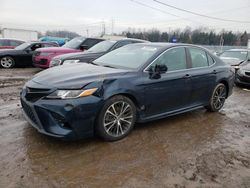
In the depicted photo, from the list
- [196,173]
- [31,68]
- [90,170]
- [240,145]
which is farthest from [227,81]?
[31,68]

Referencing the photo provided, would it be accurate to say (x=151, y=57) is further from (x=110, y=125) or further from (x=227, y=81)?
(x=227, y=81)

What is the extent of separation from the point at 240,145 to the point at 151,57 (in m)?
2.09

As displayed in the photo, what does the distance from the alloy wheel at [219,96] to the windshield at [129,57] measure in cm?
199

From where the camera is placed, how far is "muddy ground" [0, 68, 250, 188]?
2.72 meters

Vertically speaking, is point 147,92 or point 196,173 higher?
point 147,92

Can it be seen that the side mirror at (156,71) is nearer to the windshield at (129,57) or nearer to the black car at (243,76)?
the windshield at (129,57)

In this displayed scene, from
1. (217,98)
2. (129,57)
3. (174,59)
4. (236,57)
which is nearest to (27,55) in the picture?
(129,57)

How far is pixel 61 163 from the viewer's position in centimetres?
299

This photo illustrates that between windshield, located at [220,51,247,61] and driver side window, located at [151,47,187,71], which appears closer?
driver side window, located at [151,47,187,71]

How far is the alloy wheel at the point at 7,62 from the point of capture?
36.4ft

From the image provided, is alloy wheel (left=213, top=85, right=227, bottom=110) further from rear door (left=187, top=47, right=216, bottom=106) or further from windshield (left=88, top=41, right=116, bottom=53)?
windshield (left=88, top=41, right=116, bottom=53)

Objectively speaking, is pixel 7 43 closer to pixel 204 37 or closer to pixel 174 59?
pixel 174 59

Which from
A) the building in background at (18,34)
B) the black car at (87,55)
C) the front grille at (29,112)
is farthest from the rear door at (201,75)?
the building in background at (18,34)

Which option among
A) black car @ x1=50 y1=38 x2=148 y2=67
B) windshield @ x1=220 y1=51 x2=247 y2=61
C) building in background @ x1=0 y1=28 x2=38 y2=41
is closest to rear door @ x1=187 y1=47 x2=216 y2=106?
black car @ x1=50 y1=38 x2=148 y2=67
